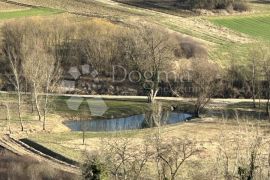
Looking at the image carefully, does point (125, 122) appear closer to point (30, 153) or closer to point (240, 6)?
point (30, 153)

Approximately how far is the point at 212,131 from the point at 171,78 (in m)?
15.6

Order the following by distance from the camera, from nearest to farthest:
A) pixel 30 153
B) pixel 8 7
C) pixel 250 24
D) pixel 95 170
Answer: pixel 95 170 → pixel 30 153 → pixel 8 7 → pixel 250 24

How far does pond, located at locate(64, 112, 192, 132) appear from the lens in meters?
55.2

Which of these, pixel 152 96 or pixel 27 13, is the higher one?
pixel 27 13

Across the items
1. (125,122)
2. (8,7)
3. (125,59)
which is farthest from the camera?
(8,7)

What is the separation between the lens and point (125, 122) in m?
57.5

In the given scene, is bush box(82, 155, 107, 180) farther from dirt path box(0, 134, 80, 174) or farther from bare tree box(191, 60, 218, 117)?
bare tree box(191, 60, 218, 117)

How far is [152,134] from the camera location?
49750 mm

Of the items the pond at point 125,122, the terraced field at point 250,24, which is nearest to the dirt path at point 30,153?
the pond at point 125,122

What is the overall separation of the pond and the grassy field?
98.3ft

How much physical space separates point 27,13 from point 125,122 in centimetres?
3293
